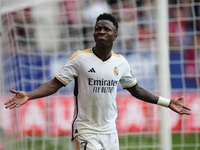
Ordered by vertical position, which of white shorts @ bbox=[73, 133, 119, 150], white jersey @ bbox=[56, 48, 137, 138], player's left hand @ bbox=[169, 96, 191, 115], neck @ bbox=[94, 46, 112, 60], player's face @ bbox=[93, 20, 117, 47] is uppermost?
player's face @ bbox=[93, 20, 117, 47]

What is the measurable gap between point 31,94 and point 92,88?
0.67 m

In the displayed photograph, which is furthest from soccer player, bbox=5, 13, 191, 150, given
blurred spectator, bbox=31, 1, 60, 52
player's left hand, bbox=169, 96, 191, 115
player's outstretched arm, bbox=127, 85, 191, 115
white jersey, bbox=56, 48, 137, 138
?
blurred spectator, bbox=31, 1, 60, 52

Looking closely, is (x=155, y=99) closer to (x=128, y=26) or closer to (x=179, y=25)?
(x=128, y=26)

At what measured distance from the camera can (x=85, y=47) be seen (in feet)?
25.0

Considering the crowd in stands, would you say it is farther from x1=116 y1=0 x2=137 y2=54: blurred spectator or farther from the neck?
the neck

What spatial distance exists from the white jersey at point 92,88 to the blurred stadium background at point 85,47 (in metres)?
2.39

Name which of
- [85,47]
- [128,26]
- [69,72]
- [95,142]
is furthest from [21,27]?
[95,142]

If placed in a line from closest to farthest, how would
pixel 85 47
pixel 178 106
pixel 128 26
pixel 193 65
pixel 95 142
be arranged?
pixel 95 142 < pixel 178 106 < pixel 128 26 < pixel 85 47 < pixel 193 65

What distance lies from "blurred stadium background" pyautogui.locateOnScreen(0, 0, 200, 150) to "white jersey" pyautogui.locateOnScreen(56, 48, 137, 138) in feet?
7.83

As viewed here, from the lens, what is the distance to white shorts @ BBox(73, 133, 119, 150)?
3573 millimetres

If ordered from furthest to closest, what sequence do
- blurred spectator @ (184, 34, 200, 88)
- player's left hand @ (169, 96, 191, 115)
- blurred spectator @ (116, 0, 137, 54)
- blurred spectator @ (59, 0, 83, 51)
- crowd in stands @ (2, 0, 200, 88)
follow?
1. blurred spectator @ (184, 34, 200, 88)
2. blurred spectator @ (59, 0, 83, 51)
3. blurred spectator @ (116, 0, 137, 54)
4. crowd in stands @ (2, 0, 200, 88)
5. player's left hand @ (169, 96, 191, 115)

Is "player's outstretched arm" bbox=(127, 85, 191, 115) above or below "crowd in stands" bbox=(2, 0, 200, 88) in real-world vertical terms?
below

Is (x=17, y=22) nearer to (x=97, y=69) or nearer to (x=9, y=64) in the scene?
(x=9, y=64)

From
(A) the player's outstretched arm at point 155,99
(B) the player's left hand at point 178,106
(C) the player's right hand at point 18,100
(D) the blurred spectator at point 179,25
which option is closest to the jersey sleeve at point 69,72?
(C) the player's right hand at point 18,100
